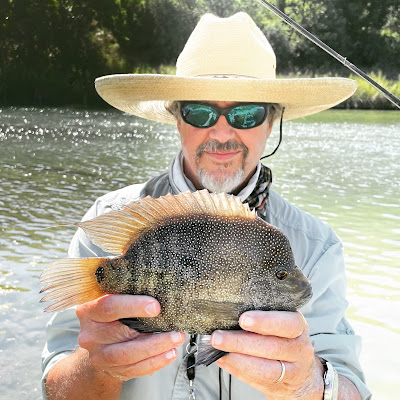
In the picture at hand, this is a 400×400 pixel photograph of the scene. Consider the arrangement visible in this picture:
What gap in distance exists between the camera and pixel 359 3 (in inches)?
2076

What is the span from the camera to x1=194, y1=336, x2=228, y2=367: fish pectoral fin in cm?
A: 176

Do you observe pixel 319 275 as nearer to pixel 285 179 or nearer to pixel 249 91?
pixel 249 91

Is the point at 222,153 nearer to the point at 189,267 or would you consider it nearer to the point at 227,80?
the point at 227,80

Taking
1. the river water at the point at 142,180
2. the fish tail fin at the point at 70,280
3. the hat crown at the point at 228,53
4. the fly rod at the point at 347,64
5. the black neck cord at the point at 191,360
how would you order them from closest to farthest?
the fish tail fin at the point at 70,280
the black neck cord at the point at 191,360
the hat crown at the point at 228,53
the fly rod at the point at 347,64
the river water at the point at 142,180

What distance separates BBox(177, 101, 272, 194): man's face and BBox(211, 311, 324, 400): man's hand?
104 centimetres

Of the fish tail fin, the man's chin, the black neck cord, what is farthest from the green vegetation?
the fish tail fin

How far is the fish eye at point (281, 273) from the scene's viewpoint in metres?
1.75

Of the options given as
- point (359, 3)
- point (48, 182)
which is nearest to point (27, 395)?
point (48, 182)

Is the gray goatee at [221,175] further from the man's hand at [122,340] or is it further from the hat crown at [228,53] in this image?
the man's hand at [122,340]

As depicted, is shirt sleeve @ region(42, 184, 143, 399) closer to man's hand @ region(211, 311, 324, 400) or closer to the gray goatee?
the gray goatee

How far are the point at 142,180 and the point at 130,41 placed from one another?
1409 inches

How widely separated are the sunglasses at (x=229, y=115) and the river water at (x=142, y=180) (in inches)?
109

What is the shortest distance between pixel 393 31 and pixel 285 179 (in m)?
46.1

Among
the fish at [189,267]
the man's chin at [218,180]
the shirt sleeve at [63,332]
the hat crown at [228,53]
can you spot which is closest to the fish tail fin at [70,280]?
the fish at [189,267]
